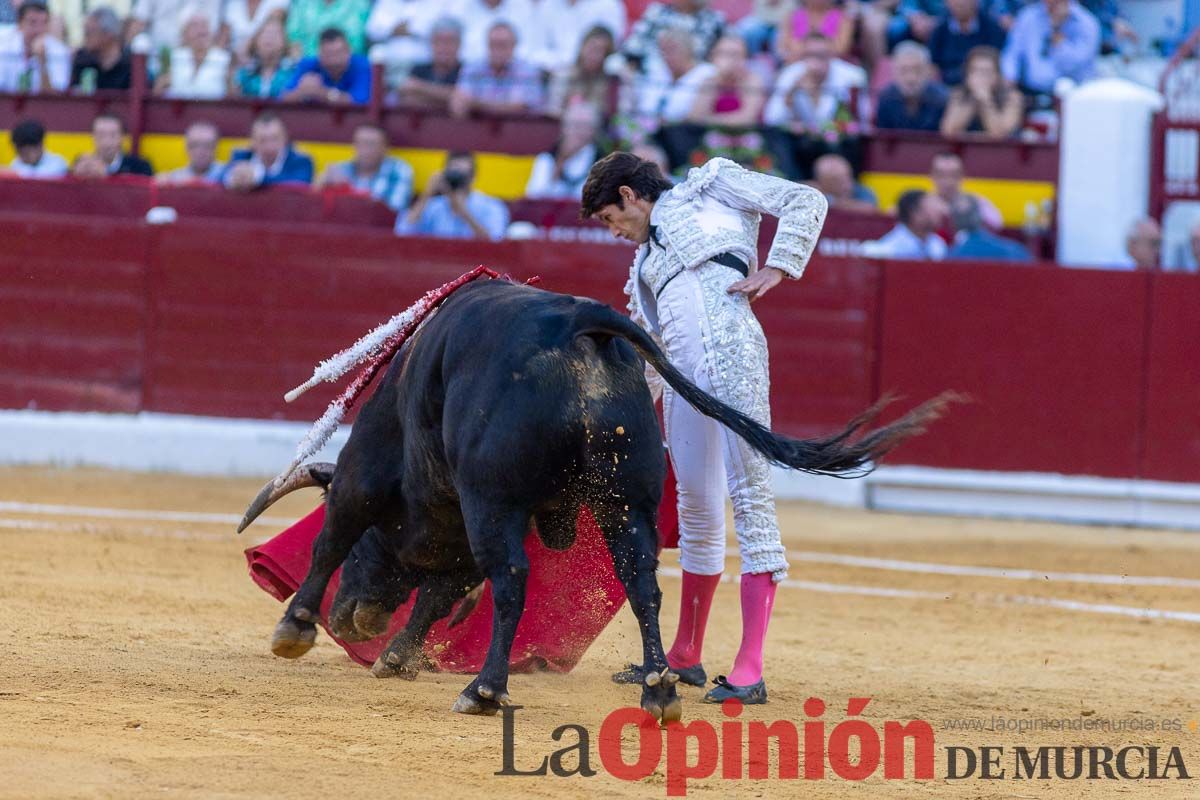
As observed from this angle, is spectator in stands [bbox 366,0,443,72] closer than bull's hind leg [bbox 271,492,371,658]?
No

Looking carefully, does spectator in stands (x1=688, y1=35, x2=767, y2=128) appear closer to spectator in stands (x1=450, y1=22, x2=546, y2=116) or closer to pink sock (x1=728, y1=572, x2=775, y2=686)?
spectator in stands (x1=450, y1=22, x2=546, y2=116)

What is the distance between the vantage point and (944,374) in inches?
363

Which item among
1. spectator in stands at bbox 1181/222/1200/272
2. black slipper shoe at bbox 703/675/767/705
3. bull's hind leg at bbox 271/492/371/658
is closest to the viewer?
black slipper shoe at bbox 703/675/767/705

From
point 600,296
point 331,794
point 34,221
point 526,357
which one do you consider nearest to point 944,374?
point 600,296

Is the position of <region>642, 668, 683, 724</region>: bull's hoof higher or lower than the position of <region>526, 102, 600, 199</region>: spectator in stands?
lower

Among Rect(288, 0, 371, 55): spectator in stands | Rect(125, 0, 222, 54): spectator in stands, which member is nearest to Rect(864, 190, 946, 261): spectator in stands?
Rect(288, 0, 371, 55): spectator in stands

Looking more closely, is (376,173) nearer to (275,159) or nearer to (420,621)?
(275,159)

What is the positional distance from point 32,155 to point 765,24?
187 inches

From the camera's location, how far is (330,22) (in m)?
11.6

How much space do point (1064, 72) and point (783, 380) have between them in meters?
3.18

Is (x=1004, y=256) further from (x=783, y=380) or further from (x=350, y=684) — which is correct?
(x=350, y=684)

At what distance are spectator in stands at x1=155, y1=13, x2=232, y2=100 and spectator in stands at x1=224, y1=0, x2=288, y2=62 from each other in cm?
19

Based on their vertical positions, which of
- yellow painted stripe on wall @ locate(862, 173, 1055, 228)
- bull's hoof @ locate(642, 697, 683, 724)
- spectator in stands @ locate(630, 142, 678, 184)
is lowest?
bull's hoof @ locate(642, 697, 683, 724)

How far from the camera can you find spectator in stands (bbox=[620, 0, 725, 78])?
10977mm
